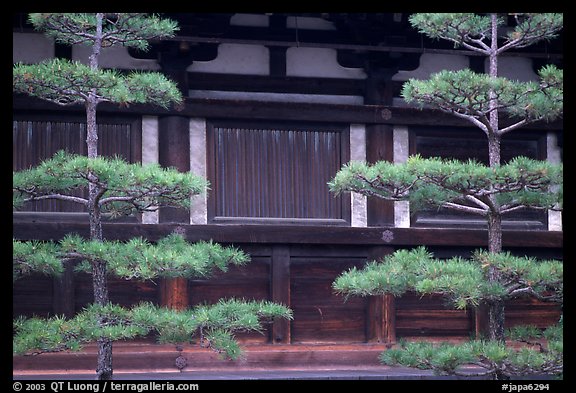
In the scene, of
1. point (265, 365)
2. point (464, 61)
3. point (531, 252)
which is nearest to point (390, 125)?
point (464, 61)

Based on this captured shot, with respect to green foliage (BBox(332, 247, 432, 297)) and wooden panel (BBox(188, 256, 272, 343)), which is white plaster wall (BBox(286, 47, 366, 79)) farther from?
green foliage (BBox(332, 247, 432, 297))

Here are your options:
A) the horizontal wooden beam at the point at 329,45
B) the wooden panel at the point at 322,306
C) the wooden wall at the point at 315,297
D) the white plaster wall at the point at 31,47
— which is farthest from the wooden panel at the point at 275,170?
the white plaster wall at the point at 31,47

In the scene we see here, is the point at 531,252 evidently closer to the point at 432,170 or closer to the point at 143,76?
the point at 432,170

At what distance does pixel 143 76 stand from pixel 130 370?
13.3 feet

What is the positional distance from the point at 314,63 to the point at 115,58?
2.73 meters

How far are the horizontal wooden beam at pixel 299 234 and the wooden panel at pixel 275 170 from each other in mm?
267

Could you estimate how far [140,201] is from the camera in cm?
1065

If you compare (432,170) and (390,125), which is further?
(390,125)

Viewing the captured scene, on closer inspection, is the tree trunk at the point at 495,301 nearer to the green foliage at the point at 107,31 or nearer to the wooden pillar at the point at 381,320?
the wooden pillar at the point at 381,320

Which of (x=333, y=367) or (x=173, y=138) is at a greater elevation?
(x=173, y=138)

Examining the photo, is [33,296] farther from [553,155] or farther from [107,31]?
[553,155]

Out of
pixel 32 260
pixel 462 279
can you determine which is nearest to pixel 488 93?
pixel 462 279

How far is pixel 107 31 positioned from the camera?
10812mm

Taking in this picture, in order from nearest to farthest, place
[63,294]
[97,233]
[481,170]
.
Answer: [481,170], [97,233], [63,294]
